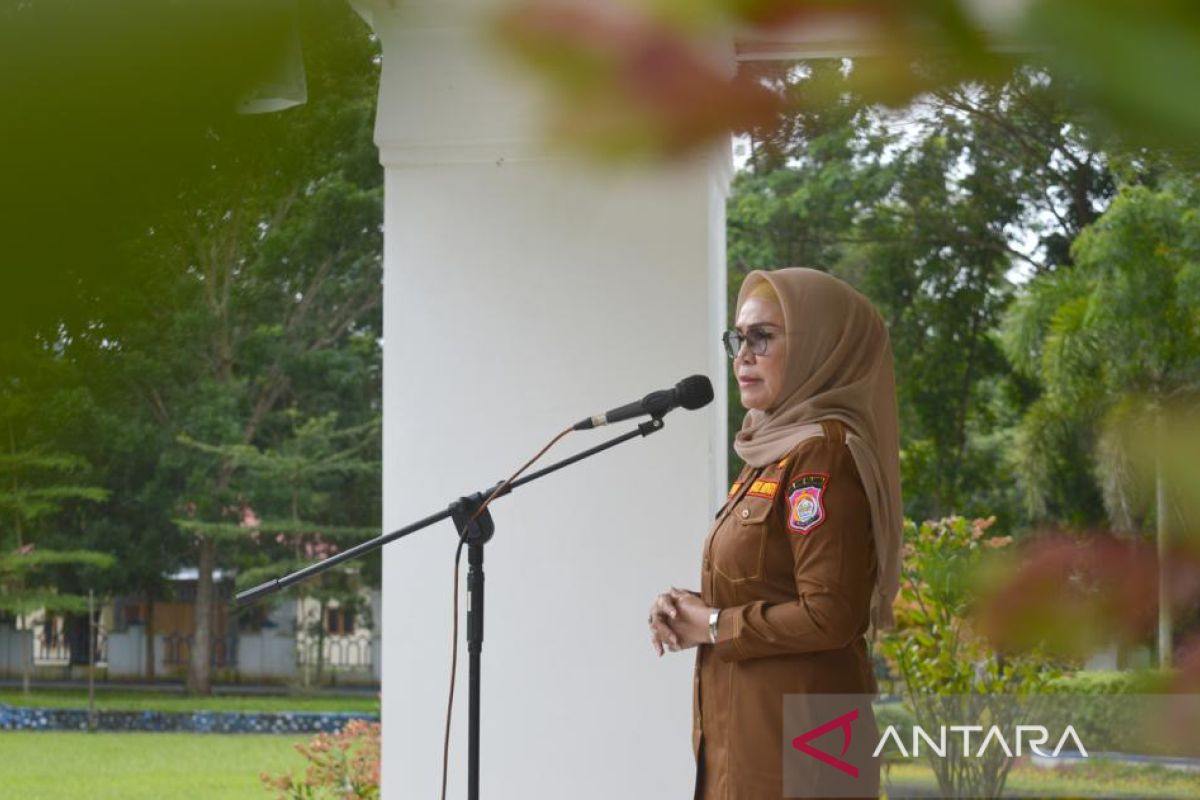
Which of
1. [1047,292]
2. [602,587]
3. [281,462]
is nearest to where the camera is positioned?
[602,587]

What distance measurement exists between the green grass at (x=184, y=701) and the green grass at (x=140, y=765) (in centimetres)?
71

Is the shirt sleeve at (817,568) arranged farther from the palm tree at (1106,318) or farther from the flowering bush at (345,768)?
the palm tree at (1106,318)

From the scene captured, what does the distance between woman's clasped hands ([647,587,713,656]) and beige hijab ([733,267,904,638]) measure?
0.60 ft

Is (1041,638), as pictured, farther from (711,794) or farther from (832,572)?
(711,794)

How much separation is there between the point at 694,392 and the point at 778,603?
29 cm

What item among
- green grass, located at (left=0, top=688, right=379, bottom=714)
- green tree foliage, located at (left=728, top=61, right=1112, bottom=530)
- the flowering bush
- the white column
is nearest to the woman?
the white column

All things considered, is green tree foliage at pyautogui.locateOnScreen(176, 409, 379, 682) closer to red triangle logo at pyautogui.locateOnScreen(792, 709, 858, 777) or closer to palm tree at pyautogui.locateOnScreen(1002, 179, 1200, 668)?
palm tree at pyautogui.locateOnScreen(1002, 179, 1200, 668)

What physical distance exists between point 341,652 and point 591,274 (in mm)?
15159

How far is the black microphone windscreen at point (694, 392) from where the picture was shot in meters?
1.96

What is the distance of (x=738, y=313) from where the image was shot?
6.33 feet

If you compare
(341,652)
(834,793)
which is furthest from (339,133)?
(341,652)

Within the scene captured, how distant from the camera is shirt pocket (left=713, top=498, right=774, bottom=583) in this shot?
6.05 feet

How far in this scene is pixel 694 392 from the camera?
1961 mm

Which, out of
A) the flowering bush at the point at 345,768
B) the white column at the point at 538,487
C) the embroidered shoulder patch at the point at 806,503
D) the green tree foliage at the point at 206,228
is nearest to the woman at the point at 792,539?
the embroidered shoulder patch at the point at 806,503
